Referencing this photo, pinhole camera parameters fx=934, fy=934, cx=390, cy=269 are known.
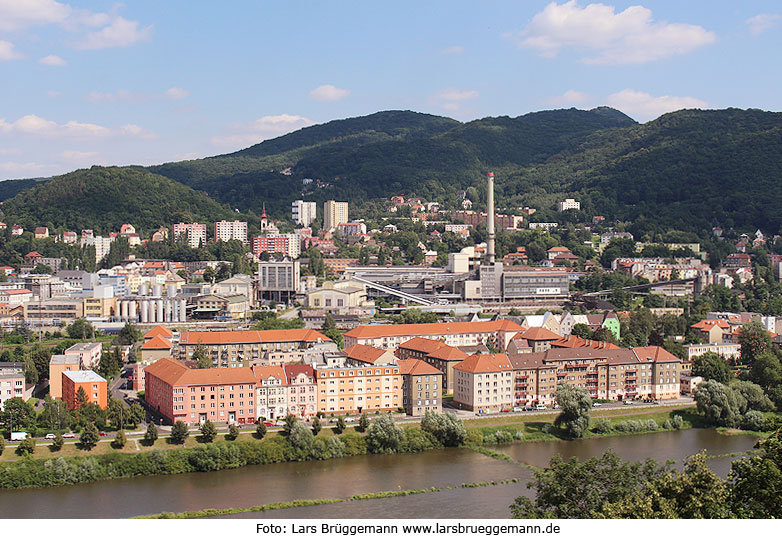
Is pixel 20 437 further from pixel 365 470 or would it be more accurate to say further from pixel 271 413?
pixel 365 470

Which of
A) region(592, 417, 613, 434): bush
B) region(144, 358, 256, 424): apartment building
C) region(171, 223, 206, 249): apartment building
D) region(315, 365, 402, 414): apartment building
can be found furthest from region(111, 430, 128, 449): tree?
region(171, 223, 206, 249): apartment building

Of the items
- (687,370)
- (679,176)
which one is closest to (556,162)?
(679,176)

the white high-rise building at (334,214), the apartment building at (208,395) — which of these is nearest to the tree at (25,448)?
the apartment building at (208,395)

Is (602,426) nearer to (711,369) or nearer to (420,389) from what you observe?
(420,389)

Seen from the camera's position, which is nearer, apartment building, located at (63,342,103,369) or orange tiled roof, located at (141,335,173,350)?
apartment building, located at (63,342,103,369)

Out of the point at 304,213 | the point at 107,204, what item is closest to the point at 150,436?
the point at 107,204

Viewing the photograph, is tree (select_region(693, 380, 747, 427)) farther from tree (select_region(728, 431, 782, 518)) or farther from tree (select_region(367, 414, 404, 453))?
tree (select_region(728, 431, 782, 518))
